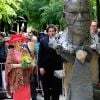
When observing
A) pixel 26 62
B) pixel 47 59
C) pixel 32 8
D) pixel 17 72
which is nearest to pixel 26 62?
pixel 26 62

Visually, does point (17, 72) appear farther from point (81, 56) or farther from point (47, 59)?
point (81, 56)

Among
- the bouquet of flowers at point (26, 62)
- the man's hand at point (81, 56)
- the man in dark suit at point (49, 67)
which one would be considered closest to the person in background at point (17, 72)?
the bouquet of flowers at point (26, 62)

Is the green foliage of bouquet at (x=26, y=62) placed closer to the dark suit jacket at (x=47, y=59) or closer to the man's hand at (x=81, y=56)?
the dark suit jacket at (x=47, y=59)

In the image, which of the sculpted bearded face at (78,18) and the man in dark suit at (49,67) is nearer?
the sculpted bearded face at (78,18)

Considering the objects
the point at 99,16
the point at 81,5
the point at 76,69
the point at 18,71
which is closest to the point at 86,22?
the point at 81,5

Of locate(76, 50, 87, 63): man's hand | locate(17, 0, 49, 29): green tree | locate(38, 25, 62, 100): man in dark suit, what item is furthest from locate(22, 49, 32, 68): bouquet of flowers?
locate(17, 0, 49, 29): green tree

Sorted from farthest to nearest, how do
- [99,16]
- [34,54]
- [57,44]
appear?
[99,16] → [34,54] → [57,44]

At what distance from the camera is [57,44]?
5996 mm

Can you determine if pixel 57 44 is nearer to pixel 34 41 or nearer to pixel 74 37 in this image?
pixel 74 37

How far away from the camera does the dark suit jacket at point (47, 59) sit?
31.9ft

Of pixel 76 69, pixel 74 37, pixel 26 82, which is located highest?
pixel 74 37

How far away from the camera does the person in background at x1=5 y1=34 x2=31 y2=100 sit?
893 centimetres

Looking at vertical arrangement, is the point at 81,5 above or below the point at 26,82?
above

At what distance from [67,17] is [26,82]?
138 inches
